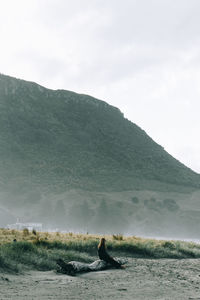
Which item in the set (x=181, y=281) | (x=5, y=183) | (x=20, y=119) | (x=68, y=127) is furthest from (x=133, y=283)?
(x=68, y=127)

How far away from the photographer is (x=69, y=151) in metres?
143

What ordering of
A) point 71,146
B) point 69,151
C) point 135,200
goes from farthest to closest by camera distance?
point 71,146 < point 69,151 < point 135,200

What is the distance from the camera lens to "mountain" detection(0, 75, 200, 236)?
4717 inches

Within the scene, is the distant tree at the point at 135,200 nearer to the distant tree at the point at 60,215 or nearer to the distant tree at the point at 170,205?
the distant tree at the point at 170,205

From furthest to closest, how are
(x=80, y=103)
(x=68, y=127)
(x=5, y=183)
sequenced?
(x=80, y=103), (x=68, y=127), (x=5, y=183)

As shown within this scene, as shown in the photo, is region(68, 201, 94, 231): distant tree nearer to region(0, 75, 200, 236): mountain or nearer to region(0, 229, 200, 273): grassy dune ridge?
region(0, 75, 200, 236): mountain

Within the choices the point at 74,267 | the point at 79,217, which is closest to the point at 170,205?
the point at 79,217

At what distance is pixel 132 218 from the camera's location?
11925 cm

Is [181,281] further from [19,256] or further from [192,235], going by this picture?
[192,235]

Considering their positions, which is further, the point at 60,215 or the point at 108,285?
the point at 60,215

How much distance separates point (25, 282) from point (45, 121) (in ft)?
477

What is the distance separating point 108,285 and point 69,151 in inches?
5154

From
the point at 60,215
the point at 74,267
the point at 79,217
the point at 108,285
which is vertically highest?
the point at 60,215

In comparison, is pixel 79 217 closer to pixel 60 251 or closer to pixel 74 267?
pixel 60 251
